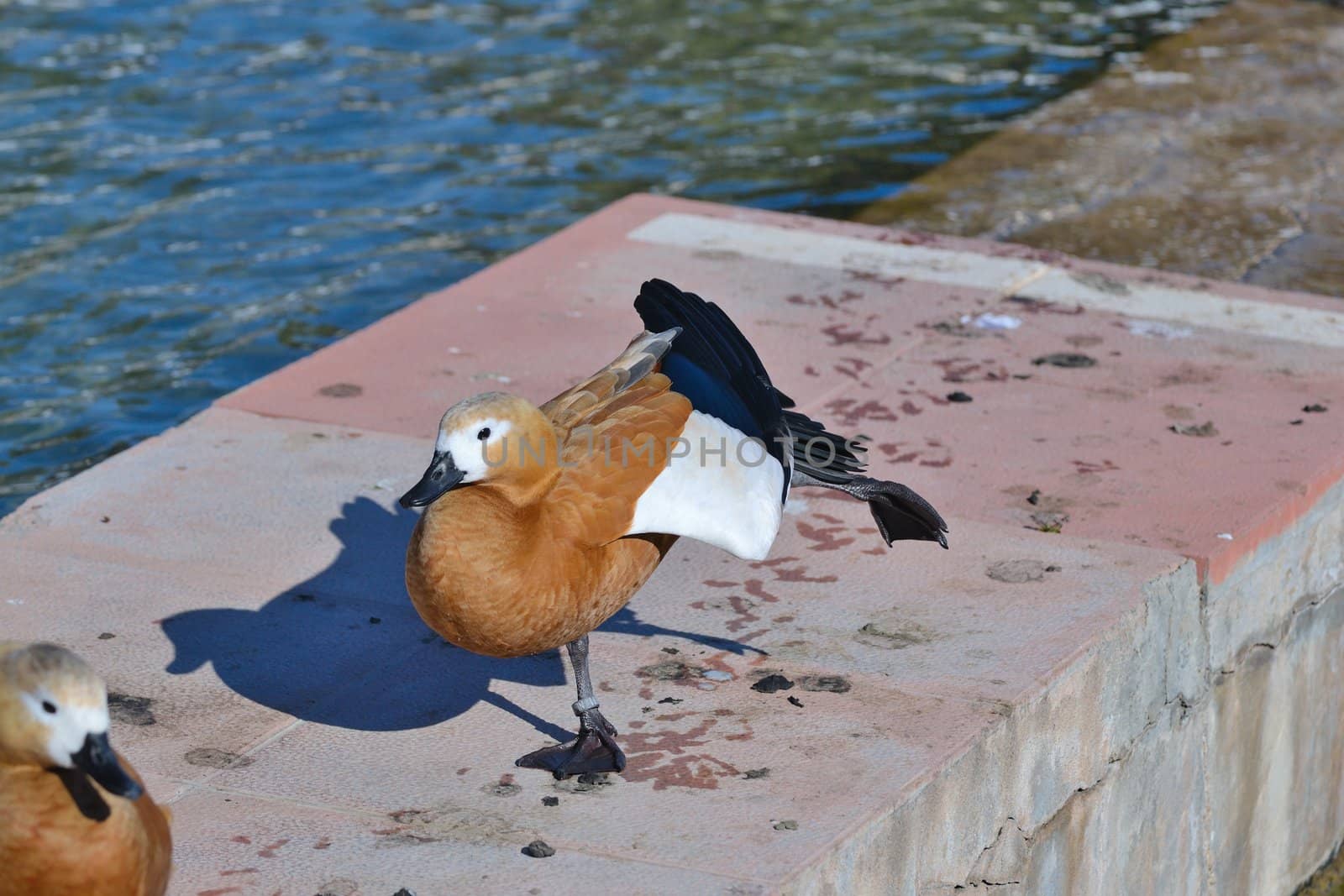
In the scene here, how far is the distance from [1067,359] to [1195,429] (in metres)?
0.60

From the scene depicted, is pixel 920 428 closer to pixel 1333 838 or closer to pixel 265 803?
pixel 1333 838

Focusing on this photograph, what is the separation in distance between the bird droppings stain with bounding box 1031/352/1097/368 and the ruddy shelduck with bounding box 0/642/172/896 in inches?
132

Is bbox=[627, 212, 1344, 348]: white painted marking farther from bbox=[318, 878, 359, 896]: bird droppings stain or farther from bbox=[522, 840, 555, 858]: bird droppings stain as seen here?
bbox=[318, 878, 359, 896]: bird droppings stain

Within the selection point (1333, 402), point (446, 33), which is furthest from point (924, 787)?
point (446, 33)

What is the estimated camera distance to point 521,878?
117 inches

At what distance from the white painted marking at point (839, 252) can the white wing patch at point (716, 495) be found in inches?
106

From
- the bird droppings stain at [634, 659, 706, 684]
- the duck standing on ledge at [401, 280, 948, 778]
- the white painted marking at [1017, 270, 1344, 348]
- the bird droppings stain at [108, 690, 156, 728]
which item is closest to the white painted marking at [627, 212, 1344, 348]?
the white painted marking at [1017, 270, 1344, 348]

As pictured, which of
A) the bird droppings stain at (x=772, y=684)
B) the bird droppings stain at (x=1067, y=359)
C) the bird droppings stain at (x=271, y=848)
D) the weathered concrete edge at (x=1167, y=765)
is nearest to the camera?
the bird droppings stain at (x=271, y=848)

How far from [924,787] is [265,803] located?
1.20 meters

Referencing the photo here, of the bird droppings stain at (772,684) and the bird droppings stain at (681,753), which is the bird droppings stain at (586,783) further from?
the bird droppings stain at (772,684)

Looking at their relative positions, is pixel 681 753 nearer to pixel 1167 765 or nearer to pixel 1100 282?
pixel 1167 765

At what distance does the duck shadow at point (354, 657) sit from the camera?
359cm

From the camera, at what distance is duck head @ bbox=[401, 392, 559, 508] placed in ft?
9.89

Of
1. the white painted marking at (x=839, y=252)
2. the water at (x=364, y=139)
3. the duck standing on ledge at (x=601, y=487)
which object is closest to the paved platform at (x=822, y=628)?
the white painted marking at (x=839, y=252)
